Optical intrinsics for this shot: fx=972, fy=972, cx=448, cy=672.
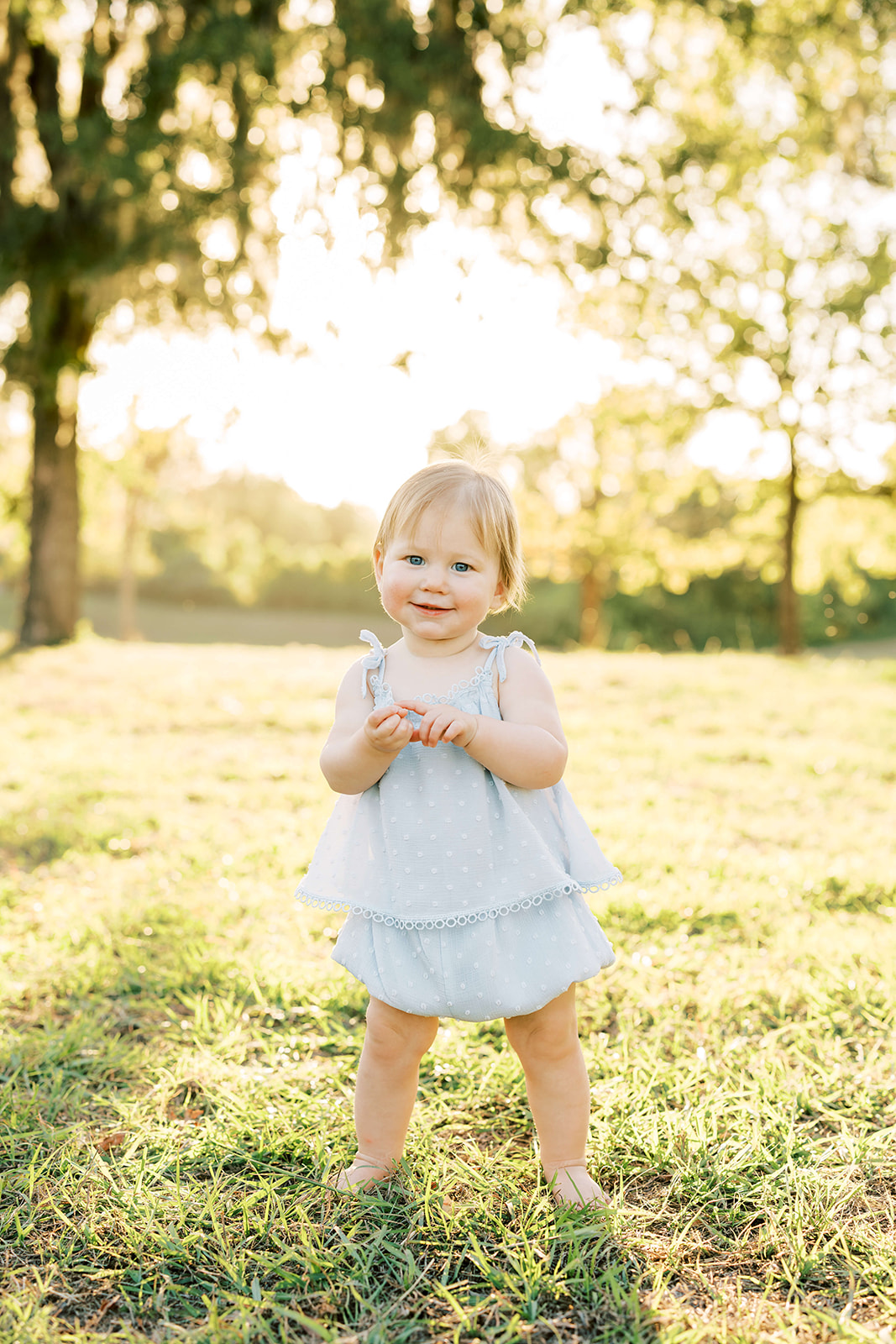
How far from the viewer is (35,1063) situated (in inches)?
86.0

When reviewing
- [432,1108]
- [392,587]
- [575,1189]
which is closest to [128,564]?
[432,1108]

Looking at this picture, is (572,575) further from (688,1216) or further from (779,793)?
(688,1216)

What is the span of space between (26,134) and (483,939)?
10769 mm

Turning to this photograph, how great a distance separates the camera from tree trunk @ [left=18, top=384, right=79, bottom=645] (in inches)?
407

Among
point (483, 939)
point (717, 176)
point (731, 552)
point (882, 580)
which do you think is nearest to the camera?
point (483, 939)

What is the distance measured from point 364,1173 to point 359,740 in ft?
2.64

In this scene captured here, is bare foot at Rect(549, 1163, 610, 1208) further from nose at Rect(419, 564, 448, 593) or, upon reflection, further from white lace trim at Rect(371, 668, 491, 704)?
nose at Rect(419, 564, 448, 593)

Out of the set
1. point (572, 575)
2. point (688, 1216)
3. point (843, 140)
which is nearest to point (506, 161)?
point (843, 140)

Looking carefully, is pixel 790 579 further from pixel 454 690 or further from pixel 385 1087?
pixel 385 1087

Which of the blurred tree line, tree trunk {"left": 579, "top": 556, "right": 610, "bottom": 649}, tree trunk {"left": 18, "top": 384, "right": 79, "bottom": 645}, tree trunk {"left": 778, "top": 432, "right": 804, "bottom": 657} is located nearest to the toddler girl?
the blurred tree line

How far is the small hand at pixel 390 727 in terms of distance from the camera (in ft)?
5.22

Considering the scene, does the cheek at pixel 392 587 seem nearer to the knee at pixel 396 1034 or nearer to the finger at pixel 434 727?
the finger at pixel 434 727

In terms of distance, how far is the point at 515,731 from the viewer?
1671mm

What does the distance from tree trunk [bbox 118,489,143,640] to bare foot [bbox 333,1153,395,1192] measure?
1687 cm
